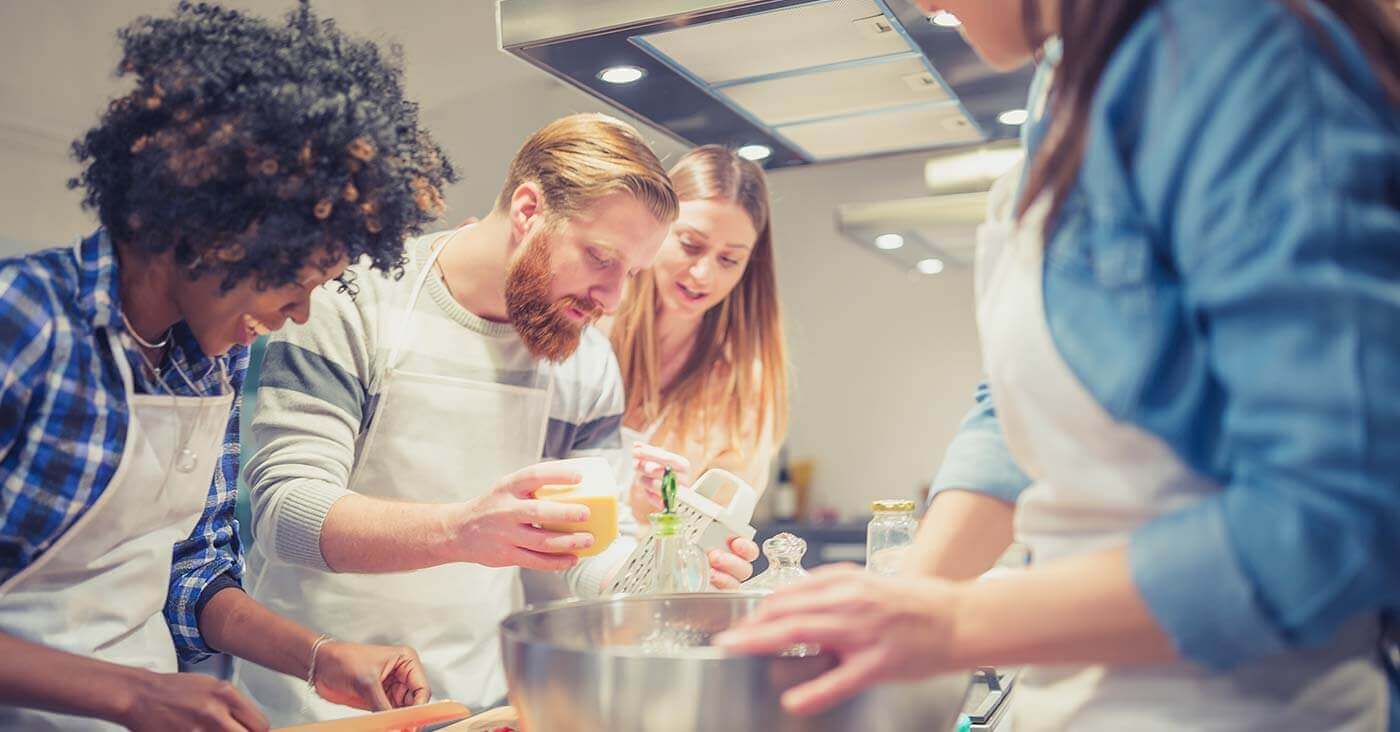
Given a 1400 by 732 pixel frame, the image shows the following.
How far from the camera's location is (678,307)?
2.47 m

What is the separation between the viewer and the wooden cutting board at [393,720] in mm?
1118

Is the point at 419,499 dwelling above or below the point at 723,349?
below

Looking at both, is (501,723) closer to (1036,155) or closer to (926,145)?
(1036,155)

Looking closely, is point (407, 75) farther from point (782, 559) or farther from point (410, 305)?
point (782, 559)

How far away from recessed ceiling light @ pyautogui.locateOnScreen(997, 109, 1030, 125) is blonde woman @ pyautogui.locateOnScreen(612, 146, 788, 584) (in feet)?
2.23

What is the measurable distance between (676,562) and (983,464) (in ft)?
1.61

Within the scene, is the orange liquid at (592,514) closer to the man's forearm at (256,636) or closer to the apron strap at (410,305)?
the man's forearm at (256,636)

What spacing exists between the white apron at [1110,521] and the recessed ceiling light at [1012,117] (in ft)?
3.57

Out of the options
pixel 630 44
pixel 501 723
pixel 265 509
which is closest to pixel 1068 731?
pixel 501 723

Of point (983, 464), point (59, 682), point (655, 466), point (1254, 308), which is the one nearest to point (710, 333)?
point (655, 466)

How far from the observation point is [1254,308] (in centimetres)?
58

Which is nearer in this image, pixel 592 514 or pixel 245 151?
pixel 245 151

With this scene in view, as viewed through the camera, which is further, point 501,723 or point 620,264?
point 620,264

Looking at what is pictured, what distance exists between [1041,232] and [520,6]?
0.93 meters
